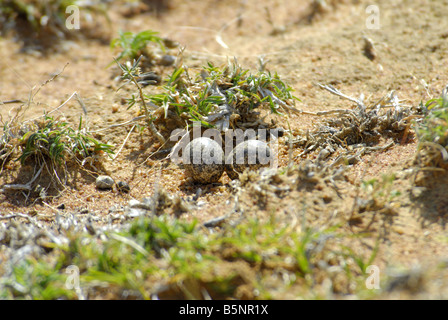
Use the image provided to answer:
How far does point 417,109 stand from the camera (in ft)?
12.3

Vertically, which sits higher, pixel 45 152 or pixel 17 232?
pixel 45 152

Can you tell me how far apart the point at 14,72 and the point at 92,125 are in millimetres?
1781

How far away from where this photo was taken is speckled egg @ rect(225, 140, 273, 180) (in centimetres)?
323

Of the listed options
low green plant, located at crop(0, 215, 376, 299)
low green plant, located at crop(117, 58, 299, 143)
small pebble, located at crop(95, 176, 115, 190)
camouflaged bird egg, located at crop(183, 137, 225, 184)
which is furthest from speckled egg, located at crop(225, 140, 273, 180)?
small pebble, located at crop(95, 176, 115, 190)

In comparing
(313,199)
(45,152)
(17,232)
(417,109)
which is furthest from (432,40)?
(17,232)

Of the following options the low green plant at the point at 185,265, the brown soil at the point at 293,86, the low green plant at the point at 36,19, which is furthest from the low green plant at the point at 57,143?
the low green plant at the point at 36,19

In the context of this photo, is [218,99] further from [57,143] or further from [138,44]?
[138,44]

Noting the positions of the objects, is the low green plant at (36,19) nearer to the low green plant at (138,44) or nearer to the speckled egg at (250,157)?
the low green plant at (138,44)

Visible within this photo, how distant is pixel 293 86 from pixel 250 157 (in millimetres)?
1520

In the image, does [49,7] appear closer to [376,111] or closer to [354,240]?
[376,111]

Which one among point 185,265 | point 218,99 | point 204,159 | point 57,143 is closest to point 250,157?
point 204,159

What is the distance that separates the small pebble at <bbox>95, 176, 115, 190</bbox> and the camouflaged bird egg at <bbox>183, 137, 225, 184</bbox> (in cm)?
72

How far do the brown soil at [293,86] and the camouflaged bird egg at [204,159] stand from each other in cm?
15

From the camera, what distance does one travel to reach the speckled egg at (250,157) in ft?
10.6
